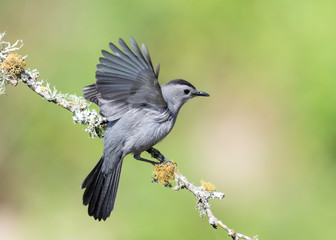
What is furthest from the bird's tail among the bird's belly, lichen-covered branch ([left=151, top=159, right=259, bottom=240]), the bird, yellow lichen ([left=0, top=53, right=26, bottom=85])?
yellow lichen ([left=0, top=53, right=26, bottom=85])

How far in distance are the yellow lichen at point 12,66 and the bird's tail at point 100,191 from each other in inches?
41.0

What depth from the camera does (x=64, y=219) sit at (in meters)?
6.18

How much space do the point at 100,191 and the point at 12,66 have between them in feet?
4.14

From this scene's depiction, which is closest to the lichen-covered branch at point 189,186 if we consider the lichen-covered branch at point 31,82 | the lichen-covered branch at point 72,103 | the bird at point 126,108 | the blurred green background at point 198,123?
the lichen-covered branch at point 72,103

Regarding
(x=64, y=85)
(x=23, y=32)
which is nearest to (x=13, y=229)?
(x=64, y=85)

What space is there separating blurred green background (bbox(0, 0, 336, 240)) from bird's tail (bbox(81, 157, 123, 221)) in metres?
1.63

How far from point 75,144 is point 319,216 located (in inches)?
117

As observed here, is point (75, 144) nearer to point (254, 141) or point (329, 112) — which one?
point (254, 141)

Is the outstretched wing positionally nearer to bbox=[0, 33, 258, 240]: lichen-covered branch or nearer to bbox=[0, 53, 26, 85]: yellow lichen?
bbox=[0, 33, 258, 240]: lichen-covered branch

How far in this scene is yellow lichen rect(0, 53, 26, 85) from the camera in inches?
148

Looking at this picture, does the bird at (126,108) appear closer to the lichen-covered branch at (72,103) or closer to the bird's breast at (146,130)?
the bird's breast at (146,130)

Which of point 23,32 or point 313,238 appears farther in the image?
point 23,32

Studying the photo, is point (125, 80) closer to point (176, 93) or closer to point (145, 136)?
point (145, 136)

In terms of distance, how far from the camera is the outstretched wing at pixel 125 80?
3746 mm
